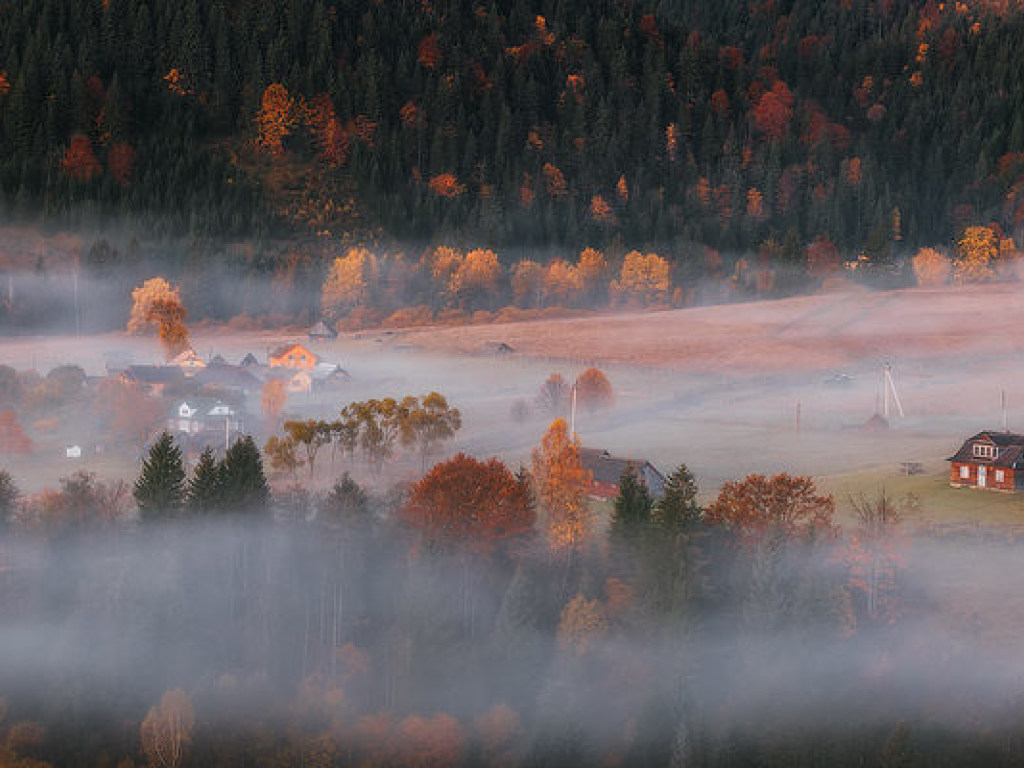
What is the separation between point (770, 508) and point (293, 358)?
50.7m

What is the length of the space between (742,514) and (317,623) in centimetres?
2306

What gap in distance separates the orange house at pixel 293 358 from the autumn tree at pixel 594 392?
75.6 feet

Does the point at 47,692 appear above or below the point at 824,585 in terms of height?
below

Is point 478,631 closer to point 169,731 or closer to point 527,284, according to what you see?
point 169,731

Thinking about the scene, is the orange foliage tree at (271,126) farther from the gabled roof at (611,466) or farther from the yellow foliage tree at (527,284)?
the gabled roof at (611,466)

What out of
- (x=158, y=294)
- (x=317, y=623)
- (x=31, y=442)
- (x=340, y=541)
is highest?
(x=158, y=294)

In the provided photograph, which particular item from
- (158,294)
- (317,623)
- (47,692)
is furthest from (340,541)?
(158,294)

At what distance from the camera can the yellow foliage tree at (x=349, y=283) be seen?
147 metres

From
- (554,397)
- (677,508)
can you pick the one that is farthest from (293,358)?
(677,508)

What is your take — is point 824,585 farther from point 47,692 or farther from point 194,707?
point 47,692

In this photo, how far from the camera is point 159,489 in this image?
68875mm

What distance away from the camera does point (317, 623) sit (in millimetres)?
67688

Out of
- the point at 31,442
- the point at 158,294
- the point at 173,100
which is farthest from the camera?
the point at 173,100

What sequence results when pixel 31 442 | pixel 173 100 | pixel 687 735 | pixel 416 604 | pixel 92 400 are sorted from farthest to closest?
1. pixel 173 100
2. pixel 92 400
3. pixel 31 442
4. pixel 416 604
5. pixel 687 735
